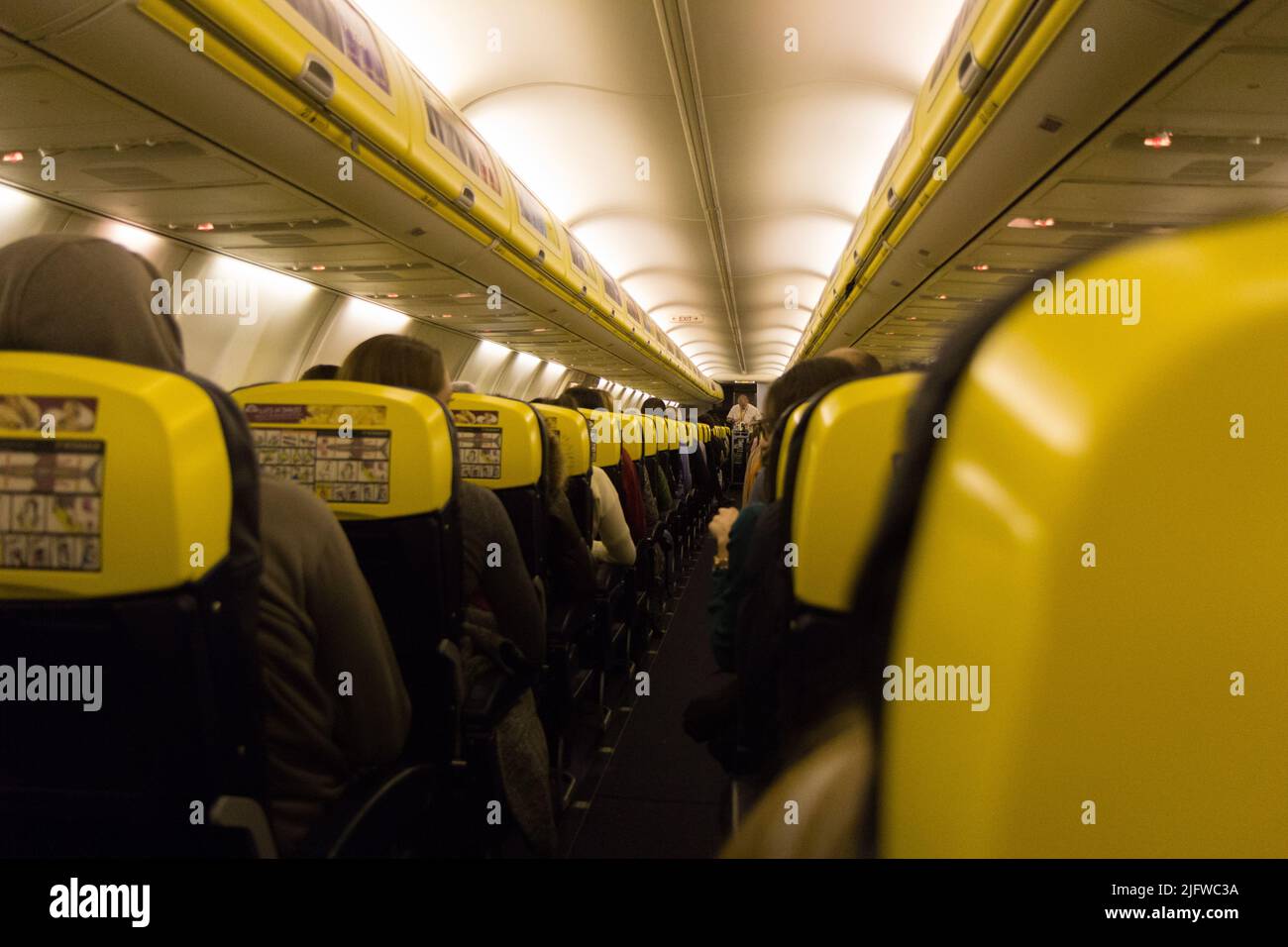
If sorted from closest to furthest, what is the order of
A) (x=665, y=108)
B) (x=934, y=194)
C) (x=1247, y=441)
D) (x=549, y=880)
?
(x=1247, y=441) < (x=549, y=880) < (x=934, y=194) < (x=665, y=108)

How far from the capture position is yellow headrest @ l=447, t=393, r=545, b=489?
2.71m

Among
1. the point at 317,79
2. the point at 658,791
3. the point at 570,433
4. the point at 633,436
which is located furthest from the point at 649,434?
Answer: the point at 317,79

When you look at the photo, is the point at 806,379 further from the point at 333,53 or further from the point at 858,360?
the point at 333,53

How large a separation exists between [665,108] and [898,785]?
625 cm

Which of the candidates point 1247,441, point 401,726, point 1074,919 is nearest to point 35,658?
point 401,726

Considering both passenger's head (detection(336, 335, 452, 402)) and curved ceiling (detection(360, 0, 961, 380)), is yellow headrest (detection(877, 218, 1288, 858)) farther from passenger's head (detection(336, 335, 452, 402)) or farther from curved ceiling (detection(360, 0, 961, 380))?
curved ceiling (detection(360, 0, 961, 380))

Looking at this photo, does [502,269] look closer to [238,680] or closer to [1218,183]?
[1218,183]

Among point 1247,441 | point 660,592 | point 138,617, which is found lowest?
point 660,592

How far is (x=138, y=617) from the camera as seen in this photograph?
940mm

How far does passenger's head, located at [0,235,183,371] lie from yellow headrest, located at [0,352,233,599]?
4.6 inches

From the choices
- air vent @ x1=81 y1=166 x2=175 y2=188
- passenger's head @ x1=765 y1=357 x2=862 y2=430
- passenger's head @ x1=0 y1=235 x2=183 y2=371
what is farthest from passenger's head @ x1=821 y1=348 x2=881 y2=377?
air vent @ x1=81 y1=166 x2=175 y2=188

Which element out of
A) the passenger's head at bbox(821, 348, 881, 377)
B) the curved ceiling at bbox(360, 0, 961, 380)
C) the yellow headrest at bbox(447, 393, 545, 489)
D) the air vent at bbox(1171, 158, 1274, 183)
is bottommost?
the yellow headrest at bbox(447, 393, 545, 489)

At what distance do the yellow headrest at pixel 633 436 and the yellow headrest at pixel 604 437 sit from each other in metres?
0.52

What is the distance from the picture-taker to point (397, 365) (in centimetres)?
225
